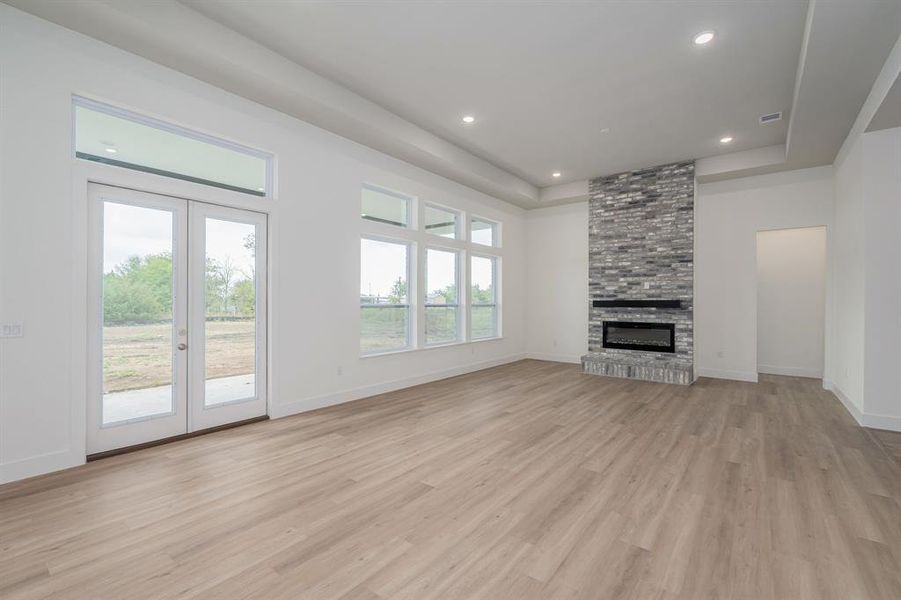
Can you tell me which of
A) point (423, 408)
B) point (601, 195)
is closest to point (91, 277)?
point (423, 408)

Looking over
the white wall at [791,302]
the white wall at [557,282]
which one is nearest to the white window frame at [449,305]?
the white wall at [557,282]

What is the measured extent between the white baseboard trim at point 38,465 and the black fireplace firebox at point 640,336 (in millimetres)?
7285

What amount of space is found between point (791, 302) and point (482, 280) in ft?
18.5

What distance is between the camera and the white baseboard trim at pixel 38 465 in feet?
9.33

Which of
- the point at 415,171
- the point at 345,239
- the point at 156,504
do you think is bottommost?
the point at 156,504

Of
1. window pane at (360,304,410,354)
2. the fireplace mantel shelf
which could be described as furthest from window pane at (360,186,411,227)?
the fireplace mantel shelf

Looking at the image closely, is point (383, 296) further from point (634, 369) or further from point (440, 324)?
point (634, 369)

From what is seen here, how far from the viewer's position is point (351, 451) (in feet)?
11.5

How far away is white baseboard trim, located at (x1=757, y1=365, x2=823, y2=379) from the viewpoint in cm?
697

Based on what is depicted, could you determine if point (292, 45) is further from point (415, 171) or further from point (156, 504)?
point (156, 504)

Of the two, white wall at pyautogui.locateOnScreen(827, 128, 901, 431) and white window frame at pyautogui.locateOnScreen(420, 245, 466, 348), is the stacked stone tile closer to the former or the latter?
white wall at pyautogui.locateOnScreen(827, 128, 901, 431)

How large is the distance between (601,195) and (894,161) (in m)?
3.92

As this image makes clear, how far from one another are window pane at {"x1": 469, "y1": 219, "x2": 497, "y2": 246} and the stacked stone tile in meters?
1.90

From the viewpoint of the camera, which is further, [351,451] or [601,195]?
[601,195]
